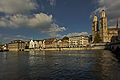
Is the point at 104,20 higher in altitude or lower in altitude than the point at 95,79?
higher

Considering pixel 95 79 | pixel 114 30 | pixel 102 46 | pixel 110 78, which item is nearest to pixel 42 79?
pixel 95 79

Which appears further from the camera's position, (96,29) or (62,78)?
(96,29)

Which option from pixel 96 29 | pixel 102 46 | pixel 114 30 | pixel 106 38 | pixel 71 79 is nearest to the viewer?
pixel 71 79

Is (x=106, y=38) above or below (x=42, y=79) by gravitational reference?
above

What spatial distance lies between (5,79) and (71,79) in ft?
36.4

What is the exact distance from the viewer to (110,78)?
1786 centimetres

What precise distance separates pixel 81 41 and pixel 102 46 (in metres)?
58.8

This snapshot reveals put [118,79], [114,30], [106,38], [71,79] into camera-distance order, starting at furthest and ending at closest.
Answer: [114,30], [106,38], [71,79], [118,79]

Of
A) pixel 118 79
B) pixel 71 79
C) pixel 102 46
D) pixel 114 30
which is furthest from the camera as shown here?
pixel 114 30

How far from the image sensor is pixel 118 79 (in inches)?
680

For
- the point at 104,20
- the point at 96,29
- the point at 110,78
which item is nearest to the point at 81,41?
the point at 96,29

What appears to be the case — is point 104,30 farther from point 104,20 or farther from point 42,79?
point 42,79

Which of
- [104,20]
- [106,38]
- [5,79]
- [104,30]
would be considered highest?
[104,20]

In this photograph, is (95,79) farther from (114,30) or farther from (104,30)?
(114,30)
